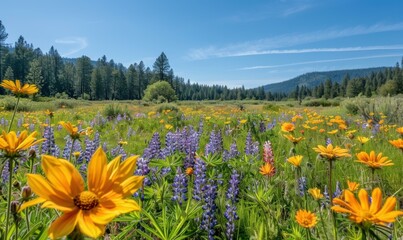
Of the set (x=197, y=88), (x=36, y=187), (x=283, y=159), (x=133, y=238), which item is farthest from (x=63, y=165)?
(x=197, y=88)

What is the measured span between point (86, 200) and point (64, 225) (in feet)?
0.27

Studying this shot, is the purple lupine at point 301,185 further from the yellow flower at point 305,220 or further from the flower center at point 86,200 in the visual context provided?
the flower center at point 86,200

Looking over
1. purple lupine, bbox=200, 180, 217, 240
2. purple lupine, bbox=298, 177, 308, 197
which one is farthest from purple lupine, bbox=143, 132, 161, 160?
purple lupine, bbox=298, 177, 308, 197

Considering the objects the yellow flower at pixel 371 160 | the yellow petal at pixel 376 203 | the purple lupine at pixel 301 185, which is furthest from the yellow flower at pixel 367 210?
the purple lupine at pixel 301 185

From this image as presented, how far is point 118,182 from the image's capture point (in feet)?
2.76

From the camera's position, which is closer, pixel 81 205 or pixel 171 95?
pixel 81 205

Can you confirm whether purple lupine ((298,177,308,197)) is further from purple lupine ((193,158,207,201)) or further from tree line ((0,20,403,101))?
tree line ((0,20,403,101))

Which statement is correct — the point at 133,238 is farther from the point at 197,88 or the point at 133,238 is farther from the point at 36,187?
the point at 197,88

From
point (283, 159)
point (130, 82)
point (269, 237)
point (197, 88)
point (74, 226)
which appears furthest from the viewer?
point (197, 88)

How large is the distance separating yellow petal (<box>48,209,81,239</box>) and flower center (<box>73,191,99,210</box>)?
21 mm

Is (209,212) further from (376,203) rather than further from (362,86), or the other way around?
(362,86)

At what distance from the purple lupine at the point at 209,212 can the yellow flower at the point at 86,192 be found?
108cm

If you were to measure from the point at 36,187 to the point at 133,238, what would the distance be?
1251 millimetres

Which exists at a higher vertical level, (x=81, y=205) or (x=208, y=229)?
(x=81, y=205)
